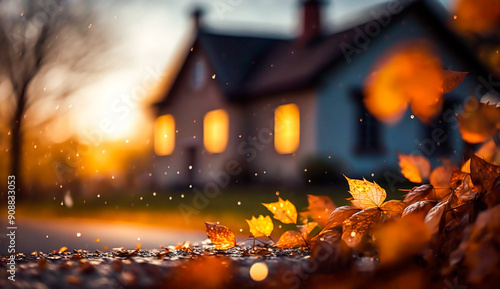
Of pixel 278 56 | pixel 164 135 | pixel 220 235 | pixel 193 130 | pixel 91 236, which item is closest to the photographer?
pixel 220 235

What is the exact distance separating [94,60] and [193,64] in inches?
190

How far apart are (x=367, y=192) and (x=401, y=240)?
11.1 inches

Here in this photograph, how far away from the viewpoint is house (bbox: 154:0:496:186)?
15.7 meters

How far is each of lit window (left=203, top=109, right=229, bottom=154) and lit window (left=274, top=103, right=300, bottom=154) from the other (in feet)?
6.85

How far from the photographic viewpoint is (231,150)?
737 inches

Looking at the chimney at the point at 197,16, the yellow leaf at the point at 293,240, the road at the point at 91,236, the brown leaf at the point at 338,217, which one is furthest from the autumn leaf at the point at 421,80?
the chimney at the point at 197,16

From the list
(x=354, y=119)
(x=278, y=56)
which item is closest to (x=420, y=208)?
(x=354, y=119)

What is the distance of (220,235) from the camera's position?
49.9 inches

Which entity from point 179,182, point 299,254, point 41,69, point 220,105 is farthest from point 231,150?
point 299,254

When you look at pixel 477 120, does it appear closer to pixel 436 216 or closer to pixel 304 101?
pixel 436 216

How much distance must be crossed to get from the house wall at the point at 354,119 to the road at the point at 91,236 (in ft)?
30.1

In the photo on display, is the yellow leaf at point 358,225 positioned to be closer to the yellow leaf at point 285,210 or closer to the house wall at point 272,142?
the yellow leaf at point 285,210

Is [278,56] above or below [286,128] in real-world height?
above

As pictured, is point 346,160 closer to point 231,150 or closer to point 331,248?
point 231,150
